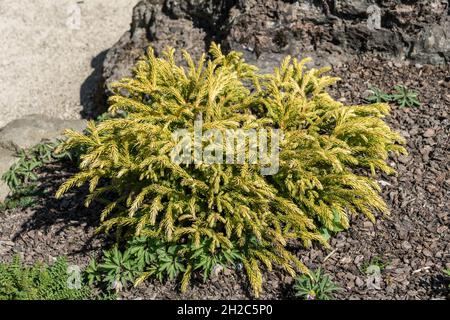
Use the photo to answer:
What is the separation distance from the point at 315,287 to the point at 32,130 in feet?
13.3

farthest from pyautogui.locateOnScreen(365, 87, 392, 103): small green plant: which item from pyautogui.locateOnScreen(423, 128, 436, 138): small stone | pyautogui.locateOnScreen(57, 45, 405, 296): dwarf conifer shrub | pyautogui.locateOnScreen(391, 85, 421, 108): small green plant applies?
pyautogui.locateOnScreen(57, 45, 405, 296): dwarf conifer shrub

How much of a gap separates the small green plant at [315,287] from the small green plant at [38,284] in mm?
1968

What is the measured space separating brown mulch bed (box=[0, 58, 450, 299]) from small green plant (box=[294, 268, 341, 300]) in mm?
127

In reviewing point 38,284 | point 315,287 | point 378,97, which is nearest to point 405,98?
point 378,97

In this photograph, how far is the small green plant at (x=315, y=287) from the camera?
5.25 metres

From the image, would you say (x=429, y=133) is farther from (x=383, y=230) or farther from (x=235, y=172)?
(x=235, y=172)

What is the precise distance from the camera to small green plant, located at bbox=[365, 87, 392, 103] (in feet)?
22.0

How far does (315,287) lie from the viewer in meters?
5.28

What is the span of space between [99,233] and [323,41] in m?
3.51

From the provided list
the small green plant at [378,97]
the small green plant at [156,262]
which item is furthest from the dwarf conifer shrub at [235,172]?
the small green plant at [378,97]

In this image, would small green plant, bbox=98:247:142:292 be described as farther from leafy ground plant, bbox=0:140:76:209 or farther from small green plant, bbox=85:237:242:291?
leafy ground plant, bbox=0:140:76:209

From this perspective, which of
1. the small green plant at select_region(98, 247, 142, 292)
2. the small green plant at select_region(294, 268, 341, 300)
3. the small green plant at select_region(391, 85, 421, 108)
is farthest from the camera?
the small green plant at select_region(391, 85, 421, 108)
